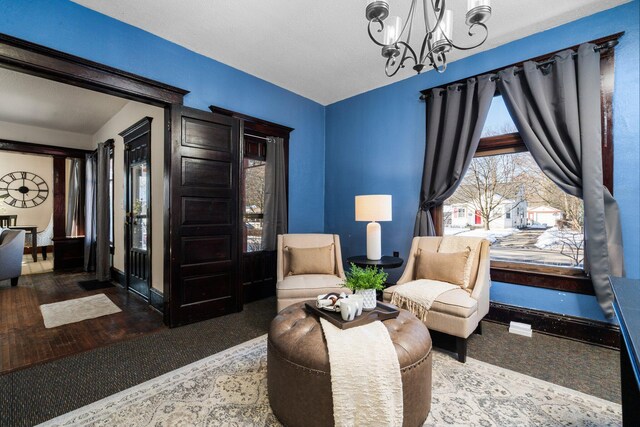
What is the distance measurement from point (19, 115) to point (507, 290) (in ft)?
25.7

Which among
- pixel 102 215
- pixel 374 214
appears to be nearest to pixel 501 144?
pixel 374 214

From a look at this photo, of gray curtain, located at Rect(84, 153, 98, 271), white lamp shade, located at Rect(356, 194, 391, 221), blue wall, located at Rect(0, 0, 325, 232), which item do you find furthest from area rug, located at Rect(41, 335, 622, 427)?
gray curtain, located at Rect(84, 153, 98, 271)

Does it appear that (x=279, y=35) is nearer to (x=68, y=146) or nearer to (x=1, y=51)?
(x=1, y=51)

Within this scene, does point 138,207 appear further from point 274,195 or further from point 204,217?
point 274,195

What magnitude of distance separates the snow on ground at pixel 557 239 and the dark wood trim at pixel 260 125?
3.40 metres

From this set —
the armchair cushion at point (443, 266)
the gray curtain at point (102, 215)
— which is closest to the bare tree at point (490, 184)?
the armchair cushion at point (443, 266)

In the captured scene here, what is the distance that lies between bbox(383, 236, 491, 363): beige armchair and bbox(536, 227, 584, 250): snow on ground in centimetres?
77

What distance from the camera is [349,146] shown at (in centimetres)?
451

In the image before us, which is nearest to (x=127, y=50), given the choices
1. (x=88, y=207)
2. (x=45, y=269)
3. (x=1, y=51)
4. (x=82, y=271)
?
(x=1, y=51)

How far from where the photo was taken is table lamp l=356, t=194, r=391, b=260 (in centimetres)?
337

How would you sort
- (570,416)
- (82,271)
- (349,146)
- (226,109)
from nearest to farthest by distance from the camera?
(570,416)
(226,109)
(349,146)
(82,271)

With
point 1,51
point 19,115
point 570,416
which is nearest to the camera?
point 570,416

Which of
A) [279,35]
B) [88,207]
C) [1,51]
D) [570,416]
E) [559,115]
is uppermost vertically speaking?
[279,35]

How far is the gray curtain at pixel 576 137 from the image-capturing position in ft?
8.23
